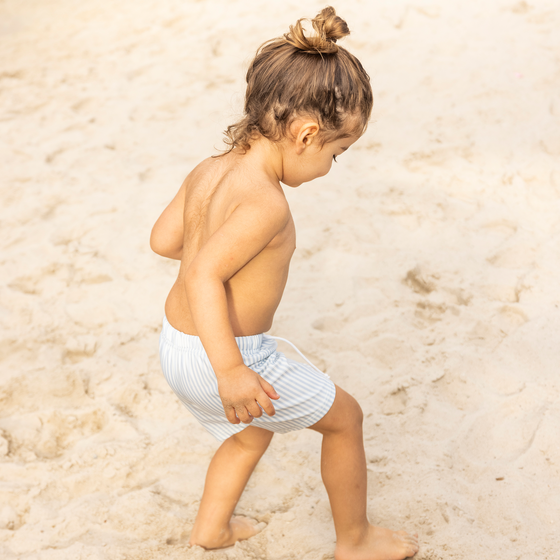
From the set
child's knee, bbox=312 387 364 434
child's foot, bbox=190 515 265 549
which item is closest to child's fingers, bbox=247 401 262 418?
child's knee, bbox=312 387 364 434

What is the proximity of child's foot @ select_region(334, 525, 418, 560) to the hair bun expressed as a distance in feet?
4.17

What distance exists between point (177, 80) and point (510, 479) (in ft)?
11.9

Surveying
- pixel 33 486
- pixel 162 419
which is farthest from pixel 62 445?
pixel 162 419

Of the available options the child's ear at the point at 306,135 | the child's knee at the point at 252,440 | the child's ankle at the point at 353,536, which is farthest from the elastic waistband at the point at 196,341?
the child's ankle at the point at 353,536

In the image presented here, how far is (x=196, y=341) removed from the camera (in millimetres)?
1456

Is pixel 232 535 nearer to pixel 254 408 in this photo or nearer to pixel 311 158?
pixel 254 408

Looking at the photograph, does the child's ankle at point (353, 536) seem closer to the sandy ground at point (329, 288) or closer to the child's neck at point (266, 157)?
the sandy ground at point (329, 288)

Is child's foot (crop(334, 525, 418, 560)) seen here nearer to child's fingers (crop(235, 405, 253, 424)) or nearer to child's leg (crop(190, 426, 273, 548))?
child's leg (crop(190, 426, 273, 548))

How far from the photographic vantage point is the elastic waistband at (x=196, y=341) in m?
1.44

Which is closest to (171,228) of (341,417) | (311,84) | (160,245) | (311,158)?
(160,245)

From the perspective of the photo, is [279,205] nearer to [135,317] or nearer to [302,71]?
[302,71]

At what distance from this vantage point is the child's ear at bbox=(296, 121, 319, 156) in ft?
4.37

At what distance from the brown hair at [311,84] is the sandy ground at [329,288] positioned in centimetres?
116

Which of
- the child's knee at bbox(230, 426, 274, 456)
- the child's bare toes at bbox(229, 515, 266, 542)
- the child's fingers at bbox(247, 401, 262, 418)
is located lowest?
the child's bare toes at bbox(229, 515, 266, 542)
